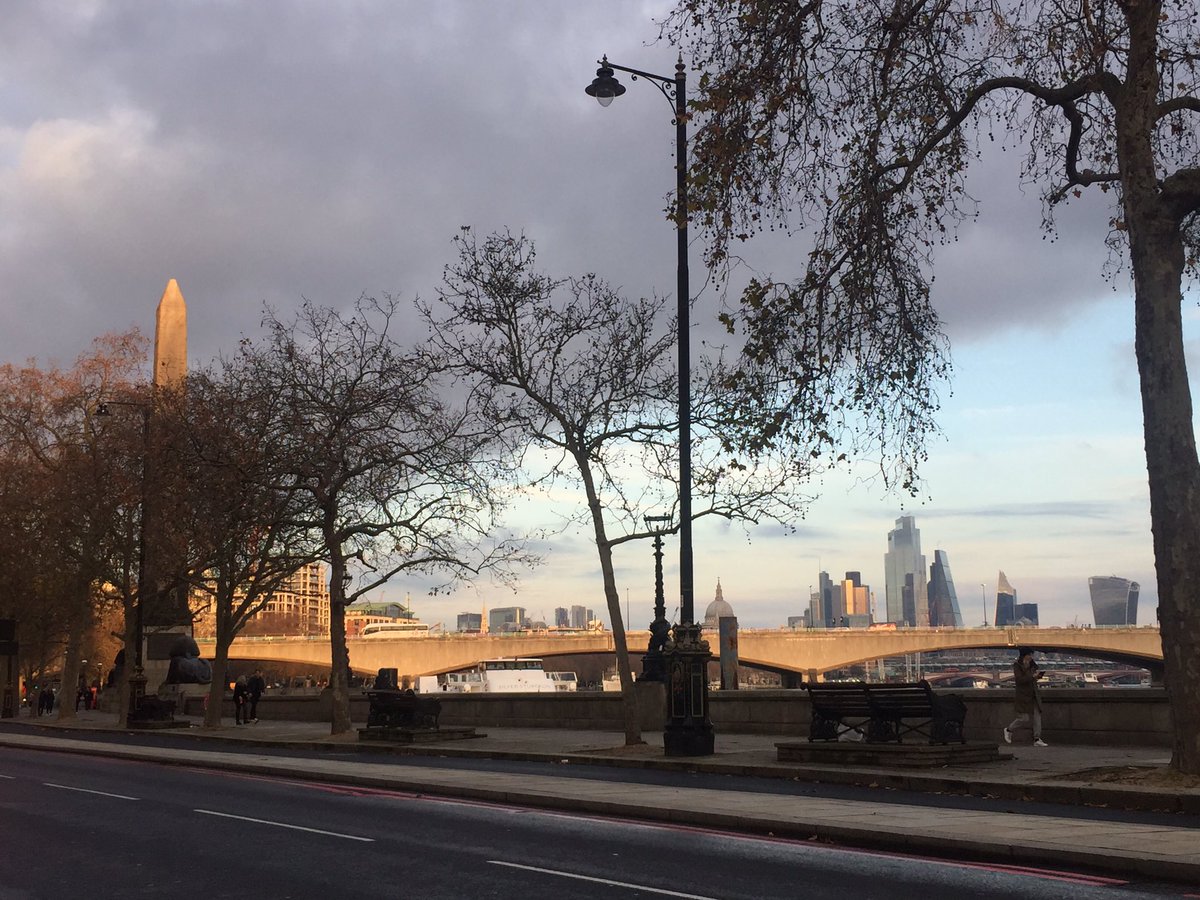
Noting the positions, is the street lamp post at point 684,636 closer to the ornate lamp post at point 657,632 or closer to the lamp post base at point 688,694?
the lamp post base at point 688,694

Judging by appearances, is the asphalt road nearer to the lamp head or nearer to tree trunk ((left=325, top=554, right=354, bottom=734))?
tree trunk ((left=325, top=554, right=354, bottom=734))

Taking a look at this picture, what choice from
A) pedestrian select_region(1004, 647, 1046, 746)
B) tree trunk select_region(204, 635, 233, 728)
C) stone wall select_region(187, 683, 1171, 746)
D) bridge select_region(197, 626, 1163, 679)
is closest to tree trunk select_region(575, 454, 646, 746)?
stone wall select_region(187, 683, 1171, 746)

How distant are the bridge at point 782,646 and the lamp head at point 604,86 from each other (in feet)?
228

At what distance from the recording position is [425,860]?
11.2 m

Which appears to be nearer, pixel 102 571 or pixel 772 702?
pixel 772 702

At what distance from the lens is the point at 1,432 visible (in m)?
56.9

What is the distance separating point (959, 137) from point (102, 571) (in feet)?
147

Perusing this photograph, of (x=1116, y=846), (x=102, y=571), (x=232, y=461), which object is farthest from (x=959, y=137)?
(x=102, y=571)

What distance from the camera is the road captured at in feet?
31.0

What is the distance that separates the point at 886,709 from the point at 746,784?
2755 mm

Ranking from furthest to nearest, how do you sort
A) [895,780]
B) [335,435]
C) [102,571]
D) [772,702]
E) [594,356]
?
1. [102,571]
2. [335,435]
3. [772,702]
4. [594,356]
5. [895,780]

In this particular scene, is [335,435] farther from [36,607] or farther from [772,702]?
[36,607]

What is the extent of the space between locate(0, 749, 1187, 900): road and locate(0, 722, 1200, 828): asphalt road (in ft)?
11.2

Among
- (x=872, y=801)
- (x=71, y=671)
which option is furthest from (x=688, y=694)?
(x=71, y=671)
